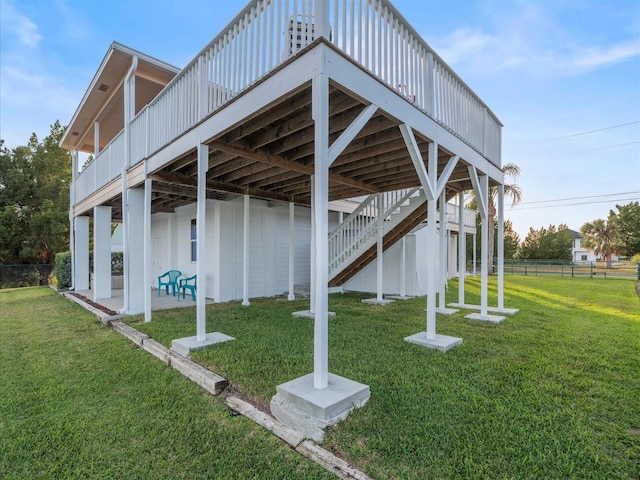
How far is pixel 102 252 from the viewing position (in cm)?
871

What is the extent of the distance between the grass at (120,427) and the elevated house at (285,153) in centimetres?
50

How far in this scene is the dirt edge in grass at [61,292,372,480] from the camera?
6.31 feet

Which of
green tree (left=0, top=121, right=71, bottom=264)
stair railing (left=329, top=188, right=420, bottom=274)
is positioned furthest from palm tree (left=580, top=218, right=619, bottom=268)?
green tree (left=0, top=121, right=71, bottom=264)

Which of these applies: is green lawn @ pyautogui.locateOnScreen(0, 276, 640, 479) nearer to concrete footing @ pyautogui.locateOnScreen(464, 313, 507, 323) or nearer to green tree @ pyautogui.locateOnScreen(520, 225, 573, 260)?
concrete footing @ pyautogui.locateOnScreen(464, 313, 507, 323)

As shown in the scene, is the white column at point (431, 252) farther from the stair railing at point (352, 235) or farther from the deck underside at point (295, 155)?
the stair railing at point (352, 235)

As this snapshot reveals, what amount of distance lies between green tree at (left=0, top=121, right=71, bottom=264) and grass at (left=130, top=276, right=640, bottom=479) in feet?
57.7

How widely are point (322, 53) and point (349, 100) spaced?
86 centimetres

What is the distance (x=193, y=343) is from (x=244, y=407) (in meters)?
1.83

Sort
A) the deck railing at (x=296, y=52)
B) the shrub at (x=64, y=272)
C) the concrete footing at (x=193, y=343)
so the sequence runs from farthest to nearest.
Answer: the shrub at (x=64, y=272) → the concrete footing at (x=193, y=343) → the deck railing at (x=296, y=52)

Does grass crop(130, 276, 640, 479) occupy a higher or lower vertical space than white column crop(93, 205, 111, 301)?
lower

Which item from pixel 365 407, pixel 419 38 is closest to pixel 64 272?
pixel 365 407

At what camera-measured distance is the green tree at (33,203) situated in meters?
18.1

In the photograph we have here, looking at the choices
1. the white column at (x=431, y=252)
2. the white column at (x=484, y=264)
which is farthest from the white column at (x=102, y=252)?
the white column at (x=484, y=264)

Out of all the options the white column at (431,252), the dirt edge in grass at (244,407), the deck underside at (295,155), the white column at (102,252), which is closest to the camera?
the dirt edge in grass at (244,407)
